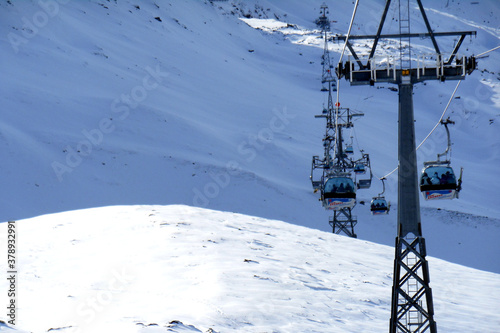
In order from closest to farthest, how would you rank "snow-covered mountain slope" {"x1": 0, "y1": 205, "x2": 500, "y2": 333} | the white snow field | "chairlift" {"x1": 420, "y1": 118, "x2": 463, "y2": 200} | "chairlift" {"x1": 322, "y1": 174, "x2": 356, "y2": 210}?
"snow-covered mountain slope" {"x1": 0, "y1": 205, "x2": 500, "y2": 333} < "chairlift" {"x1": 420, "y1": 118, "x2": 463, "y2": 200} < the white snow field < "chairlift" {"x1": 322, "y1": 174, "x2": 356, "y2": 210}

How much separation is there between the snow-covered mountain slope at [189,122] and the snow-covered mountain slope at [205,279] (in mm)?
8676

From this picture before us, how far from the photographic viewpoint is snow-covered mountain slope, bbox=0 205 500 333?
1489 centimetres

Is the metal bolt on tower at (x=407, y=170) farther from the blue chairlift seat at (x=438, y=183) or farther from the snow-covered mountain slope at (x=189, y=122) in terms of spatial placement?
the snow-covered mountain slope at (x=189, y=122)

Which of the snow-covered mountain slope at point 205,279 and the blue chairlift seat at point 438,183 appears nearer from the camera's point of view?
the snow-covered mountain slope at point 205,279

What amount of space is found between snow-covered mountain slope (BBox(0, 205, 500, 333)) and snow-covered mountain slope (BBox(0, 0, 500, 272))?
28.5 ft

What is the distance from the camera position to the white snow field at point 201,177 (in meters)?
17.4

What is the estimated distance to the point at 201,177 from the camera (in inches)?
1657

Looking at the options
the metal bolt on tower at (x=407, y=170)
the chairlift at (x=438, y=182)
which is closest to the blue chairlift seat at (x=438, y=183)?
the chairlift at (x=438, y=182)

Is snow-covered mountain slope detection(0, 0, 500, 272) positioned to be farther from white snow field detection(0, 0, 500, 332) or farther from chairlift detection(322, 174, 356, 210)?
chairlift detection(322, 174, 356, 210)

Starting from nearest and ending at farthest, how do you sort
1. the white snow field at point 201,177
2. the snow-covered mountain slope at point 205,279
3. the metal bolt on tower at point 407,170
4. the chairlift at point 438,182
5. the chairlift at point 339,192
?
the metal bolt on tower at point 407,170
the snow-covered mountain slope at point 205,279
the chairlift at point 438,182
the white snow field at point 201,177
the chairlift at point 339,192

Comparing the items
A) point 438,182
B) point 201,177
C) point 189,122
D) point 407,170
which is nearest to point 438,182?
point 438,182

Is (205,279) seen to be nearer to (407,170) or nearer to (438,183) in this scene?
(438,183)

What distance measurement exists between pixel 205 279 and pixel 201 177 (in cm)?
2421

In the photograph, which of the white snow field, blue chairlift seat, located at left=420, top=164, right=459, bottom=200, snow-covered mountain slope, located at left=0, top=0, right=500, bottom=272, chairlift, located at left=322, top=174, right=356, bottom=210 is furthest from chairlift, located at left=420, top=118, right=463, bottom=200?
snow-covered mountain slope, located at left=0, top=0, right=500, bottom=272
